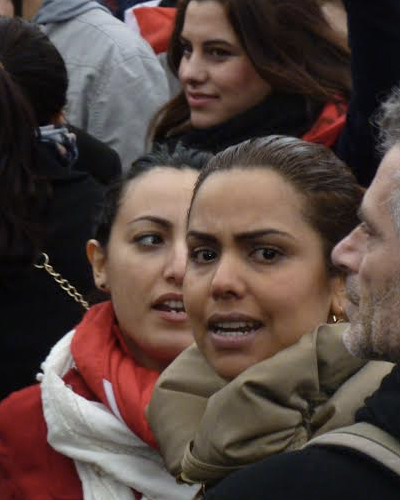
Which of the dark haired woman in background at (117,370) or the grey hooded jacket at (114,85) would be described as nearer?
the dark haired woman in background at (117,370)

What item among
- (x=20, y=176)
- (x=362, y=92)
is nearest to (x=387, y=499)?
(x=362, y=92)

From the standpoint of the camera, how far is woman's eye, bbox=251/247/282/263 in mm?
2545

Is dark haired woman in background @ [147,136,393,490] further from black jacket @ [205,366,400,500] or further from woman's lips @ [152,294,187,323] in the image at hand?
woman's lips @ [152,294,187,323]

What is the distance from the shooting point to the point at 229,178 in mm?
2621

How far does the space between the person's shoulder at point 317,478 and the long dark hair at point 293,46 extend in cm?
247

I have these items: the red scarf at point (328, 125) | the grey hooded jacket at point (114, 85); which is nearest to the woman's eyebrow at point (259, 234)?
the red scarf at point (328, 125)

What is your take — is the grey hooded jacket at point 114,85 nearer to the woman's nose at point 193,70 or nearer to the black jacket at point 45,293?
the woman's nose at point 193,70

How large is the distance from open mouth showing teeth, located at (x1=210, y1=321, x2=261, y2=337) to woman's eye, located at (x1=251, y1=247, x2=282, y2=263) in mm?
116

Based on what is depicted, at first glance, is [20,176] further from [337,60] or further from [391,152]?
[391,152]

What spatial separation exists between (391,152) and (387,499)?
0.59m

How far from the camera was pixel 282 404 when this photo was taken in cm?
233

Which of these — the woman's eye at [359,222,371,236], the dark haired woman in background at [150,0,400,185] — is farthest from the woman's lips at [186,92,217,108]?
the woman's eye at [359,222,371,236]

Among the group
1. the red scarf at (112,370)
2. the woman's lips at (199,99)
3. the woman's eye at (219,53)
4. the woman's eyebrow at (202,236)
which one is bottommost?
the woman's lips at (199,99)

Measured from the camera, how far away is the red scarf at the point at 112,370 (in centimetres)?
303
